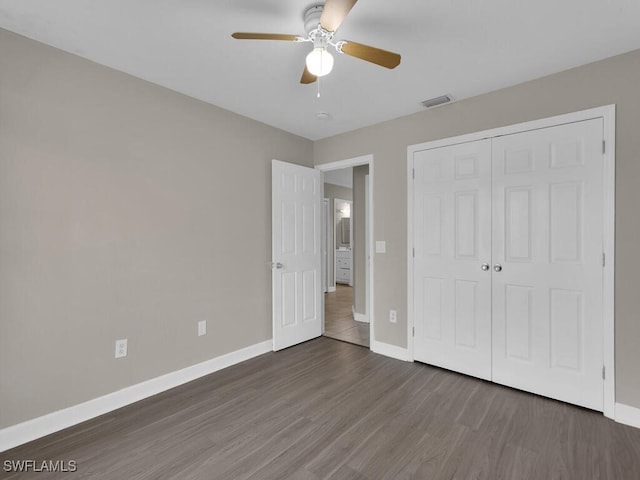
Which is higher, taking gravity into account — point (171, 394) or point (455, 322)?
point (455, 322)

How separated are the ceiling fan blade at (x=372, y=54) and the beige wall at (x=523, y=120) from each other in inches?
56.5

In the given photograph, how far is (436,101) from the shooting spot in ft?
9.37

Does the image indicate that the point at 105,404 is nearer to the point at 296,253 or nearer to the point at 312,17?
the point at 296,253

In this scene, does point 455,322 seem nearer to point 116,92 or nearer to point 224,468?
point 224,468

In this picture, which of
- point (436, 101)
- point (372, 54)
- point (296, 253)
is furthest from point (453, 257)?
point (372, 54)

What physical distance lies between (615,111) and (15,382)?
14.0ft

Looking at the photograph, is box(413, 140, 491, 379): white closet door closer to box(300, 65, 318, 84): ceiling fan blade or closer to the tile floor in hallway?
the tile floor in hallway

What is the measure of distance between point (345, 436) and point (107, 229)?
2196 mm

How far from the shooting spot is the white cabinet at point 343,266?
7.82m

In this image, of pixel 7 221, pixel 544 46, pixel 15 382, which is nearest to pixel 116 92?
pixel 7 221

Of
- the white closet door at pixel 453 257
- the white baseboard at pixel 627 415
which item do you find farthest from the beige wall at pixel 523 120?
the white closet door at pixel 453 257

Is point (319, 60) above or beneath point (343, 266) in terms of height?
above

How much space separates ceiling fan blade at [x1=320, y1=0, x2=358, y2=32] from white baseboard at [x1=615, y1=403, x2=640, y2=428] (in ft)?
9.74

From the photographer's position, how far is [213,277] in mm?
2988
